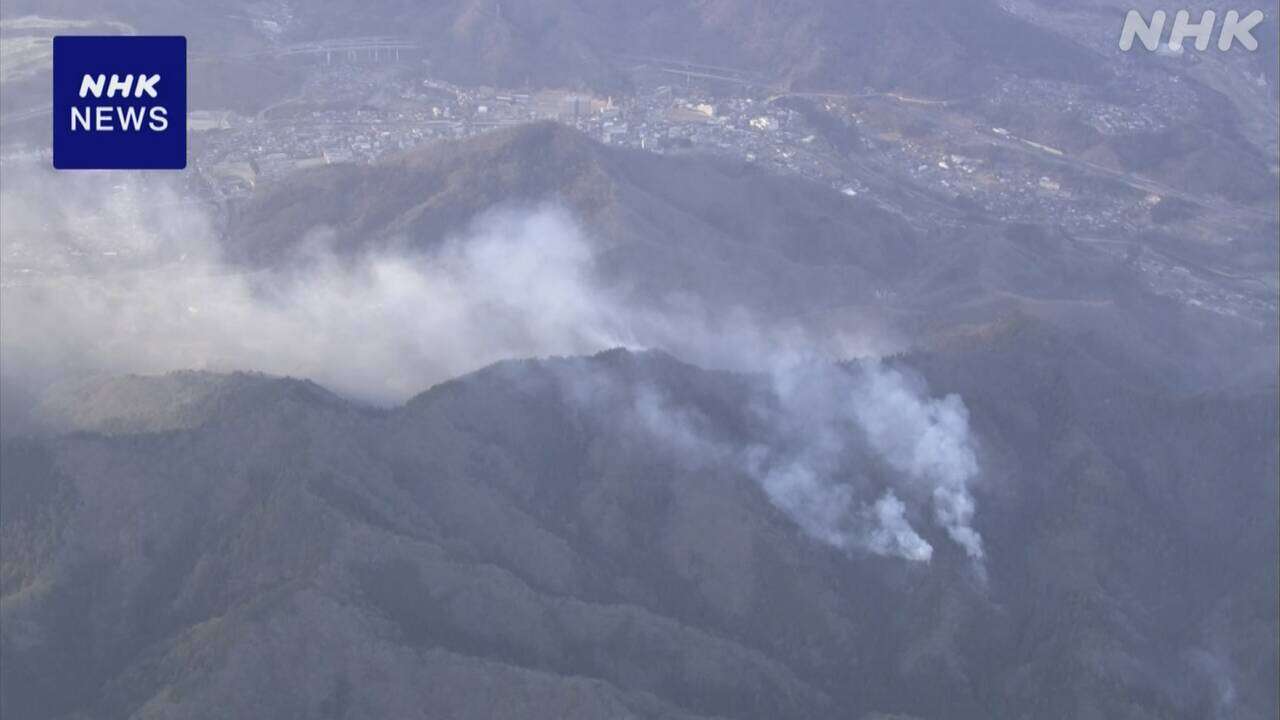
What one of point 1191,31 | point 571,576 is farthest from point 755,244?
point 1191,31

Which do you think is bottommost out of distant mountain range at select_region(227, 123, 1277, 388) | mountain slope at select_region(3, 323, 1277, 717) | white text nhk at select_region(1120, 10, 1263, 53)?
mountain slope at select_region(3, 323, 1277, 717)

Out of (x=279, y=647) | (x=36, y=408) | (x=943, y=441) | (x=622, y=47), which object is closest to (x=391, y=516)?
(x=279, y=647)

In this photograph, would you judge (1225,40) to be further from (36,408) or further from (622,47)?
(36,408)

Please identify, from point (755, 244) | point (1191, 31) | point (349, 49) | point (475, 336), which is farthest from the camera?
point (1191, 31)

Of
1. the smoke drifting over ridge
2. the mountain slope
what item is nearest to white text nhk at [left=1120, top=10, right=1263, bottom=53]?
the smoke drifting over ridge

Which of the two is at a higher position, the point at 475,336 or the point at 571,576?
the point at 475,336

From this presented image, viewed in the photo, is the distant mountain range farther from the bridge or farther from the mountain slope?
the bridge

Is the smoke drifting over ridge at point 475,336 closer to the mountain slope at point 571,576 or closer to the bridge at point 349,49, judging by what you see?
the mountain slope at point 571,576

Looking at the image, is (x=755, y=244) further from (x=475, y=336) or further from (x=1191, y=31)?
(x=1191, y=31)

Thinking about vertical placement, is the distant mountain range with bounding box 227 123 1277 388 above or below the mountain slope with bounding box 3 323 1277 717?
above
